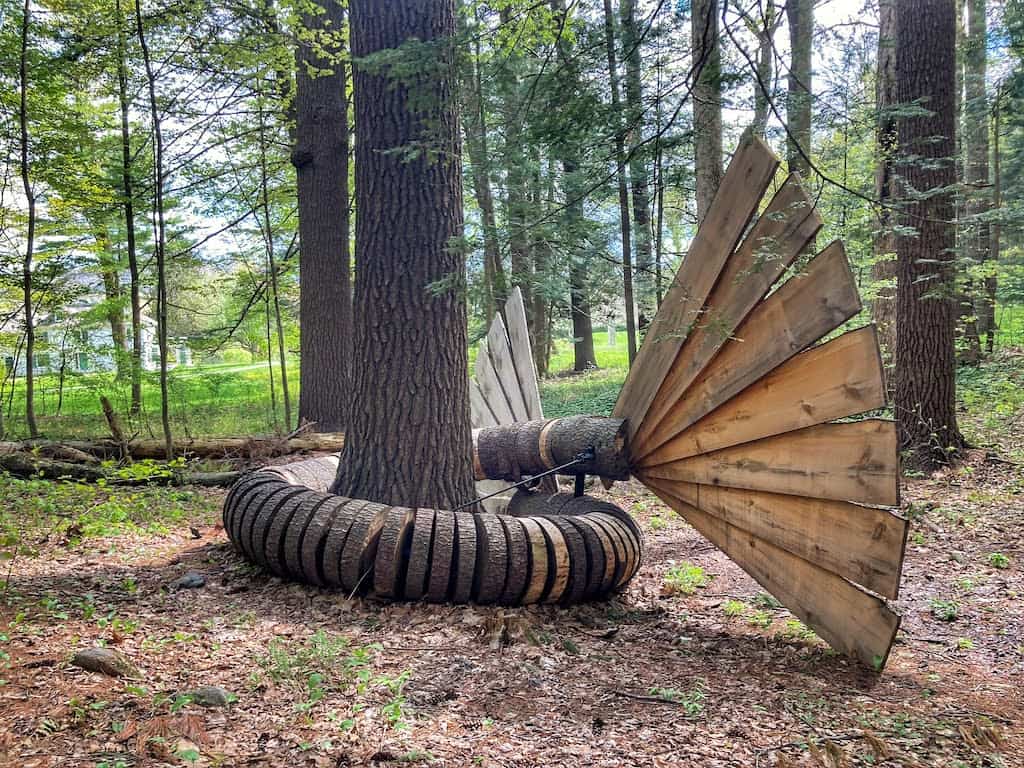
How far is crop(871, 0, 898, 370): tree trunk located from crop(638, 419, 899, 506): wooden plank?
221 cm

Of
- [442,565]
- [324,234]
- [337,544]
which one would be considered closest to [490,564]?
[442,565]

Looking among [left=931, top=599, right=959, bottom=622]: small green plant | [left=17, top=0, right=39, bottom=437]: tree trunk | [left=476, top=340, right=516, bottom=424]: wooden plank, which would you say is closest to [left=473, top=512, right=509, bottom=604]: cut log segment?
[left=931, top=599, right=959, bottom=622]: small green plant

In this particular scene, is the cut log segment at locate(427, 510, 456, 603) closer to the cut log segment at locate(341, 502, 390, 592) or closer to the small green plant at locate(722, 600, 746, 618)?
the cut log segment at locate(341, 502, 390, 592)

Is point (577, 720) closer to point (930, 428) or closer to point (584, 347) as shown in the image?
point (930, 428)

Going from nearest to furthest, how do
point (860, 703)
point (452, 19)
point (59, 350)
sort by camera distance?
point (860, 703) → point (452, 19) → point (59, 350)

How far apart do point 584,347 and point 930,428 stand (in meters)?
10.7

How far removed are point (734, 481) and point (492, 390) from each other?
302cm

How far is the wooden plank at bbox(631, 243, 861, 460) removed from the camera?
10.4 feet

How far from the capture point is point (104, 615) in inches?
125

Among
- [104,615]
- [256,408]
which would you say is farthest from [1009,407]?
[256,408]

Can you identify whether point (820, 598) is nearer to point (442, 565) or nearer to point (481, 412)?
point (442, 565)

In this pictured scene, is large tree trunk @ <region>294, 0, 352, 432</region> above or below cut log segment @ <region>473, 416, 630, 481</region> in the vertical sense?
above

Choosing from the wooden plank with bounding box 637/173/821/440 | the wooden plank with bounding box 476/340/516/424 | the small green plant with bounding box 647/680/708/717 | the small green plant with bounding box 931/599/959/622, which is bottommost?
the small green plant with bounding box 931/599/959/622

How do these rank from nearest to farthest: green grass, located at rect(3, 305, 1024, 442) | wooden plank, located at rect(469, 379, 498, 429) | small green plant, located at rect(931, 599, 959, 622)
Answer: small green plant, located at rect(931, 599, 959, 622), wooden plank, located at rect(469, 379, 498, 429), green grass, located at rect(3, 305, 1024, 442)
